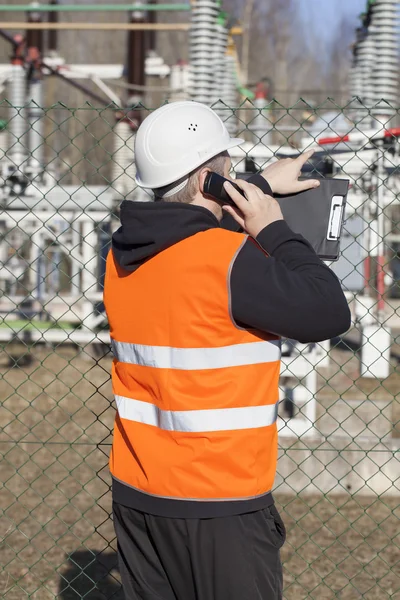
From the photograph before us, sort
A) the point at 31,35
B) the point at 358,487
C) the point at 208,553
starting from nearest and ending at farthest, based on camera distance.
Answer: the point at 208,553 < the point at 358,487 < the point at 31,35

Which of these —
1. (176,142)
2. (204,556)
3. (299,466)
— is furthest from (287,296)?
(299,466)

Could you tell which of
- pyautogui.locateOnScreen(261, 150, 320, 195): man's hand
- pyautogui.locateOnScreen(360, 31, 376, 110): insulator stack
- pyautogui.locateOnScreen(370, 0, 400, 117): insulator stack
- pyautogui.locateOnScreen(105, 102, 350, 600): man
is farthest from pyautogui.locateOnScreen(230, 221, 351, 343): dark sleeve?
pyautogui.locateOnScreen(360, 31, 376, 110): insulator stack

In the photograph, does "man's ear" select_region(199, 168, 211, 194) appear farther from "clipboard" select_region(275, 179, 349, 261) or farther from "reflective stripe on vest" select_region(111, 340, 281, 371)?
"clipboard" select_region(275, 179, 349, 261)

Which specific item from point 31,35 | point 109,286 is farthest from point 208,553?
point 31,35

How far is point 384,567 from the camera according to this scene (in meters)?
4.52

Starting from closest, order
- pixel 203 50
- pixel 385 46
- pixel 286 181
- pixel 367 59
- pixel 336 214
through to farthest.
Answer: pixel 286 181 → pixel 336 214 → pixel 203 50 → pixel 385 46 → pixel 367 59

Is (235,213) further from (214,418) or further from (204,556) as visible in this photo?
(204,556)

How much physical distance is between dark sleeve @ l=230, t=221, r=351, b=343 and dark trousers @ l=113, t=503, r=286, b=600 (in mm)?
512

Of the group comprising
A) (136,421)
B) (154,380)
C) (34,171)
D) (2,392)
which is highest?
(154,380)

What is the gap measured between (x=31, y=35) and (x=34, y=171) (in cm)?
504

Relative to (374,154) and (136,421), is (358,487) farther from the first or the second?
(136,421)

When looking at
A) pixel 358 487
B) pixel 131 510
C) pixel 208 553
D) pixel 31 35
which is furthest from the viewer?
pixel 31 35

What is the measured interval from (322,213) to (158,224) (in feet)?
3.03

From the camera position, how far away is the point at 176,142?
224 centimetres
